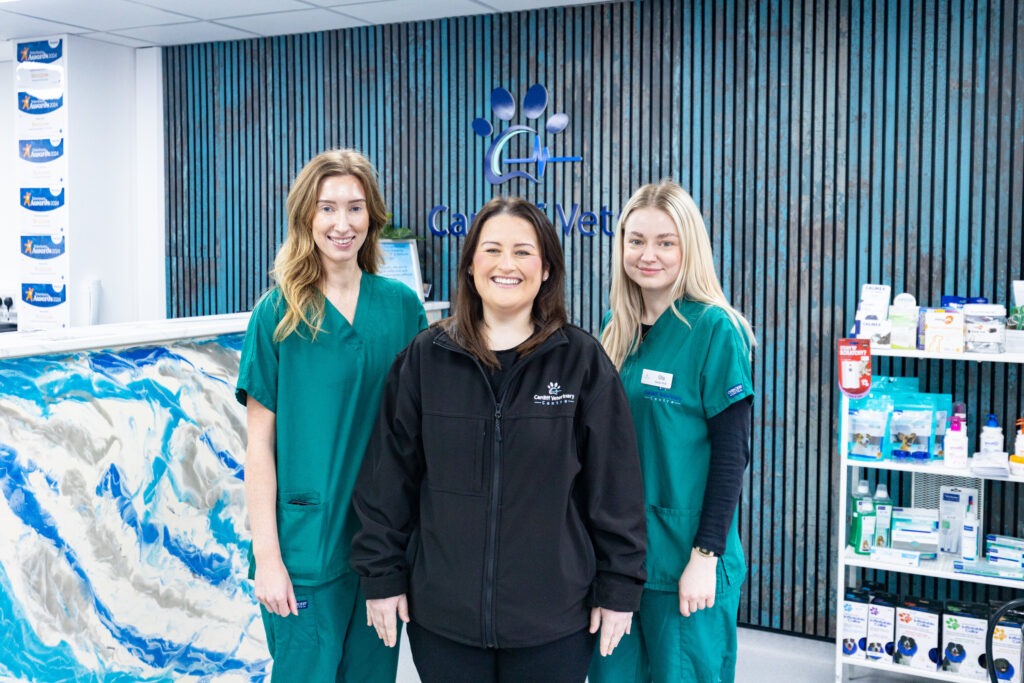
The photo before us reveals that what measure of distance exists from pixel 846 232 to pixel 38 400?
321cm

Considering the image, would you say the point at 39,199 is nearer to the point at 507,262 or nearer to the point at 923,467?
the point at 507,262

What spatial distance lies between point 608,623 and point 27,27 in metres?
4.80

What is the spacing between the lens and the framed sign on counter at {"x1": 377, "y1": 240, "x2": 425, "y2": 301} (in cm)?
492

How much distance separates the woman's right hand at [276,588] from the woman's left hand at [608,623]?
28.0 inches

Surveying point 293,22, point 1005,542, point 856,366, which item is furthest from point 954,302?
point 293,22

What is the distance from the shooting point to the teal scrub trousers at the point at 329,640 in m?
2.24

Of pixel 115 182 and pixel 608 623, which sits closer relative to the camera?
pixel 608 623

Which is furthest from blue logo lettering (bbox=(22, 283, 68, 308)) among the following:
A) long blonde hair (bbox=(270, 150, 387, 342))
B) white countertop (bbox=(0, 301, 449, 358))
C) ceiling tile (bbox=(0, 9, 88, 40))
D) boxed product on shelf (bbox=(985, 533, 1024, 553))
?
boxed product on shelf (bbox=(985, 533, 1024, 553))

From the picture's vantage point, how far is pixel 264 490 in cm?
223

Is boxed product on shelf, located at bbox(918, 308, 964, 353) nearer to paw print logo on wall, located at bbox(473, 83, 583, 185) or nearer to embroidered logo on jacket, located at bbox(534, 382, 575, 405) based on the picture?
paw print logo on wall, located at bbox(473, 83, 583, 185)

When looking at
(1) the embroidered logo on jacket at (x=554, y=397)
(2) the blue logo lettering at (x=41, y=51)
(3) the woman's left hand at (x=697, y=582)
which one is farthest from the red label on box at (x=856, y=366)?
(2) the blue logo lettering at (x=41, y=51)

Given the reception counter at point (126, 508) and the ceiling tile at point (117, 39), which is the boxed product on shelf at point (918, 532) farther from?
the ceiling tile at point (117, 39)

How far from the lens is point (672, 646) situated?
2.20 m

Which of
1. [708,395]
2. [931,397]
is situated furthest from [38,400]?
[931,397]
